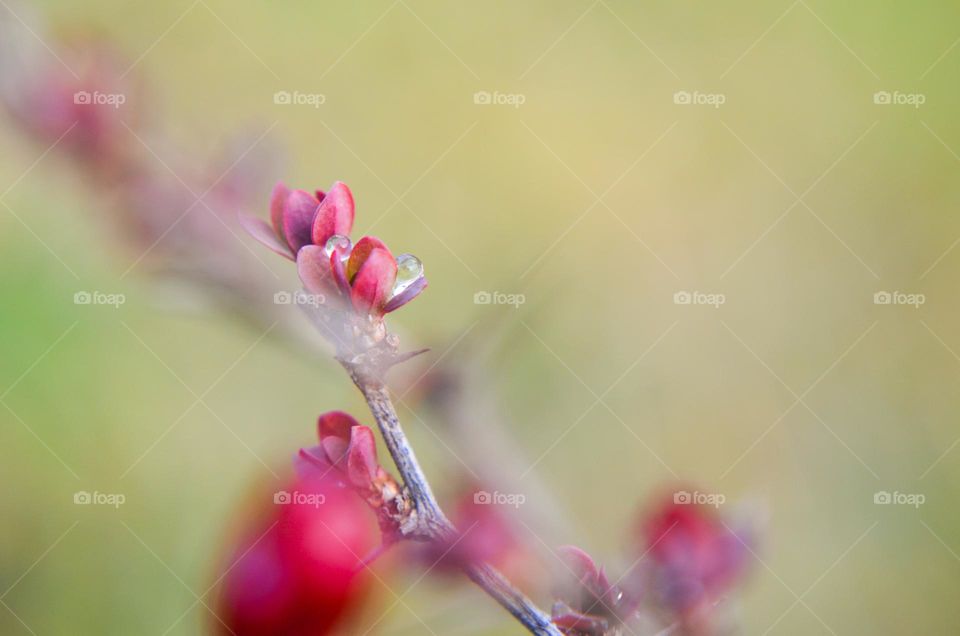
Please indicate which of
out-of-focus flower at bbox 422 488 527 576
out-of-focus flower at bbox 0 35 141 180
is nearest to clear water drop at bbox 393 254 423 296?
out-of-focus flower at bbox 422 488 527 576

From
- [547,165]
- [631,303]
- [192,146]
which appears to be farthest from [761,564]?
[192,146]

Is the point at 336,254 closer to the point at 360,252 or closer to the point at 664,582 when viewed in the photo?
the point at 360,252

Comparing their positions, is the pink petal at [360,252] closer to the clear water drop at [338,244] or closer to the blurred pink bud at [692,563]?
the clear water drop at [338,244]

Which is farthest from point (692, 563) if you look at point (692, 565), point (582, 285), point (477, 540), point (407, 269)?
point (582, 285)

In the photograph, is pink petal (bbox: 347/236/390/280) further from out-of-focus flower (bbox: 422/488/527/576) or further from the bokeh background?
the bokeh background

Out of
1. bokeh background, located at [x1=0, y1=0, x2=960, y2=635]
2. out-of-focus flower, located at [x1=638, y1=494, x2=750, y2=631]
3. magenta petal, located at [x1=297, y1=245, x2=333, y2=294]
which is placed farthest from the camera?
bokeh background, located at [x1=0, y1=0, x2=960, y2=635]

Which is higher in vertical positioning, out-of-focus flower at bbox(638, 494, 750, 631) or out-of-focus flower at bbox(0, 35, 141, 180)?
out-of-focus flower at bbox(0, 35, 141, 180)

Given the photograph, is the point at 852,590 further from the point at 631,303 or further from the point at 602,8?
the point at 602,8

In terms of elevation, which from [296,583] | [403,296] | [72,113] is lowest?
[296,583]
